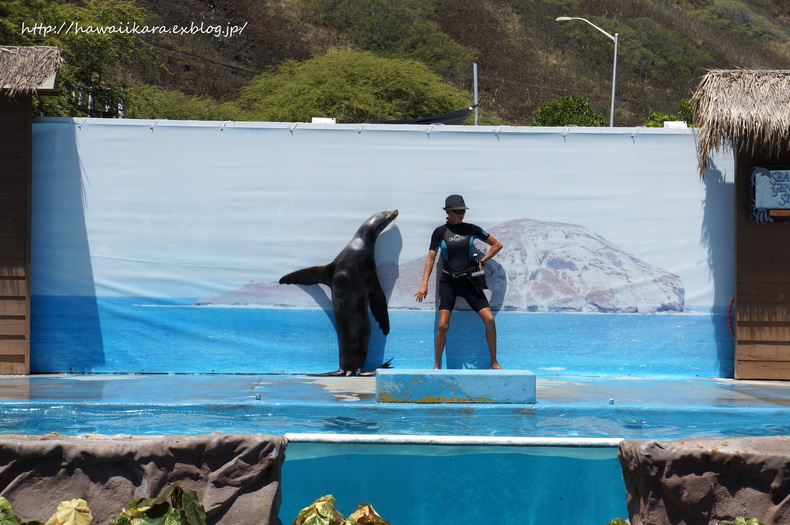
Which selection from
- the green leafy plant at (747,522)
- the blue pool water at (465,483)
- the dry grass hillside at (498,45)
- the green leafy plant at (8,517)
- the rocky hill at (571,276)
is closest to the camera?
the green leafy plant at (8,517)

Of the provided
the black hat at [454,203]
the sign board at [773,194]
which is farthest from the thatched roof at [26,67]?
the sign board at [773,194]

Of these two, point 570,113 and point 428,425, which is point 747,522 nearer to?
point 428,425

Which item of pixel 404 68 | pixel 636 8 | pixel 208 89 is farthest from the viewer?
pixel 636 8

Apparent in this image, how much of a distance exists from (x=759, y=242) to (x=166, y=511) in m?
6.46

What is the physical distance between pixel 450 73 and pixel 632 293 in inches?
1559

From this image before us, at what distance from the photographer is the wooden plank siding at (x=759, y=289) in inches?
315

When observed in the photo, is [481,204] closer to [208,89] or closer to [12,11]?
[12,11]

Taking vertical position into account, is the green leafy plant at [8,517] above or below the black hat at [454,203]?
below

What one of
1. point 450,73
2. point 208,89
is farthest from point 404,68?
point 450,73

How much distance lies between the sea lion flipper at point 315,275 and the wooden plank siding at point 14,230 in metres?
2.23

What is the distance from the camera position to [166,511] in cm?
293

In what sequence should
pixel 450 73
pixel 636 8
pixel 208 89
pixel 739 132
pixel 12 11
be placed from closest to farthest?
pixel 739 132, pixel 12 11, pixel 208 89, pixel 450 73, pixel 636 8

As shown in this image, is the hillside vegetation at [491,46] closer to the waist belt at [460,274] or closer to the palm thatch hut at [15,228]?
the waist belt at [460,274]

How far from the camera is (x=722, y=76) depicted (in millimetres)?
7805
